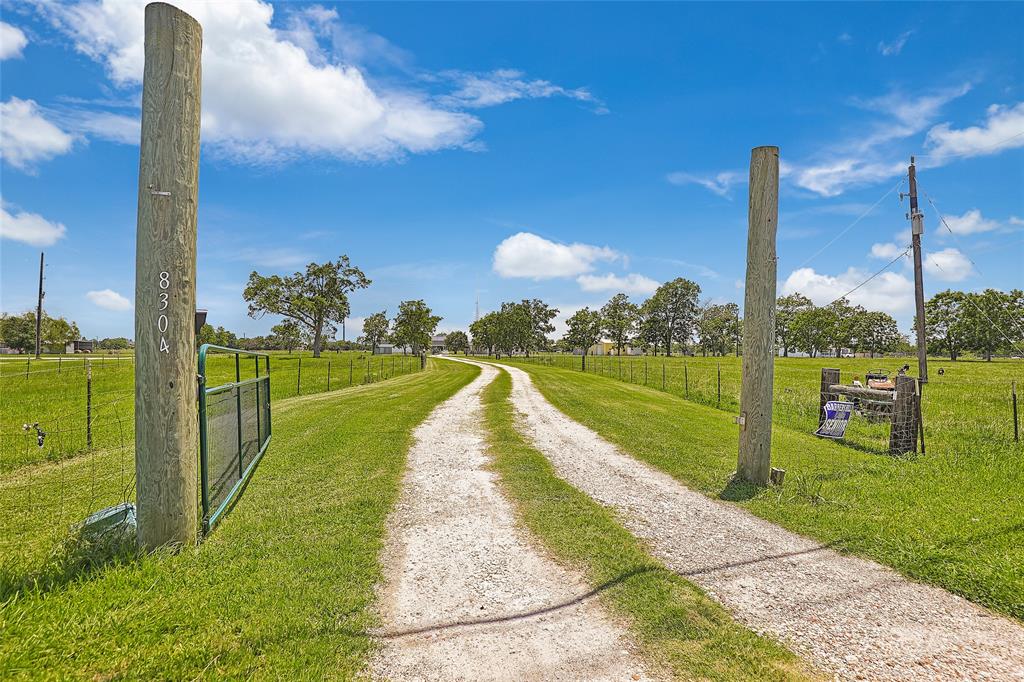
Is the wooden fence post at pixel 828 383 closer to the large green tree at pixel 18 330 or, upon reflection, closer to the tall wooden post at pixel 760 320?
the tall wooden post at pixel 760 320

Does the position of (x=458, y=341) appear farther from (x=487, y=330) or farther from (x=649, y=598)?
(x=649, y=598)

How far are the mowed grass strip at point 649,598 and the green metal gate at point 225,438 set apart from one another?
3.31m

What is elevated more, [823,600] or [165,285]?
[165,285]

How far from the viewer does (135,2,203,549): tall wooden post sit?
380 cm

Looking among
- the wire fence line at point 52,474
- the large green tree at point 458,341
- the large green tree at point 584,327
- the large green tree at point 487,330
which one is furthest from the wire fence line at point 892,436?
the large green tree at point 458,341

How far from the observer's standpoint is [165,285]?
3.81 m

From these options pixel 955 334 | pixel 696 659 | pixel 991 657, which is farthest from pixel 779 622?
pixel 955 334

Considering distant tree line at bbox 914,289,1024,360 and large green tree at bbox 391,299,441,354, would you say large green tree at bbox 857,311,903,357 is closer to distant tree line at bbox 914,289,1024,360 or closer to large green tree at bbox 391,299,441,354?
distant tree line at bbox 914,289,1024,360

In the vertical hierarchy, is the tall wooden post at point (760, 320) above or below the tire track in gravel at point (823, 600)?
above

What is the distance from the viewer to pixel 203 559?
387 centimetres

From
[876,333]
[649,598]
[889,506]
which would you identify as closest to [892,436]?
[889,506]

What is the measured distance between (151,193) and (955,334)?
84123 mm

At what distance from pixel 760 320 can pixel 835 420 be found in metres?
5.94

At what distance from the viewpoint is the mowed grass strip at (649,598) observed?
2.78 meters
